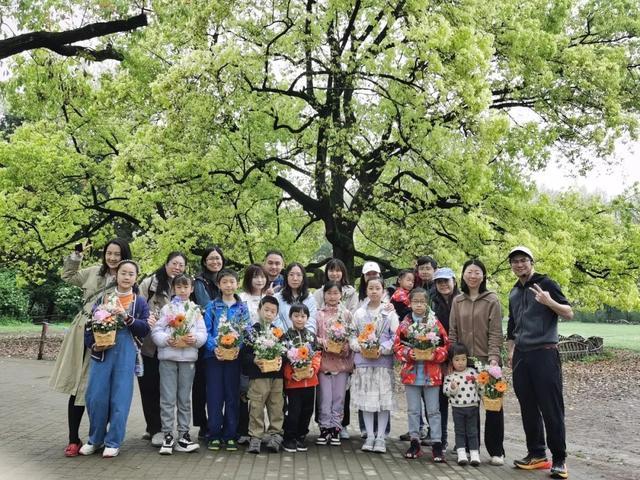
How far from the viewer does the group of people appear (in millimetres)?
6523

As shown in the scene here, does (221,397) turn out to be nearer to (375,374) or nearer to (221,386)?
(221,386)

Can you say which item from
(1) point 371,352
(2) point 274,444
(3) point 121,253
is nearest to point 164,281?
(3) point 121,253

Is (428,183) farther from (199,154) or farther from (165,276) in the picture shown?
(165,276)

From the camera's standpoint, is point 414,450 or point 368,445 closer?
point 414,450

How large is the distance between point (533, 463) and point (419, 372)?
1.45 meters

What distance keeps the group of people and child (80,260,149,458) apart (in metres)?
0.01

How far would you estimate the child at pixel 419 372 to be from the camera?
269 inches

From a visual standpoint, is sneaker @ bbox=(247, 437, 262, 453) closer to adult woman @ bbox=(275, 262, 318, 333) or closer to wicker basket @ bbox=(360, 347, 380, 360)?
adult woman @ bbox=(275, 262, 318, 333)

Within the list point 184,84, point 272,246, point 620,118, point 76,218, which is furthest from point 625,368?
point 76,218

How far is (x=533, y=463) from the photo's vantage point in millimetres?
6578

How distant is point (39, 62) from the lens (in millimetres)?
12273

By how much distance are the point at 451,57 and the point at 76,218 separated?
1236 cm

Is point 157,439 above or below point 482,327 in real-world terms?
below

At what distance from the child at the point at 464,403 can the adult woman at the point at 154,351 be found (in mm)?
3130
